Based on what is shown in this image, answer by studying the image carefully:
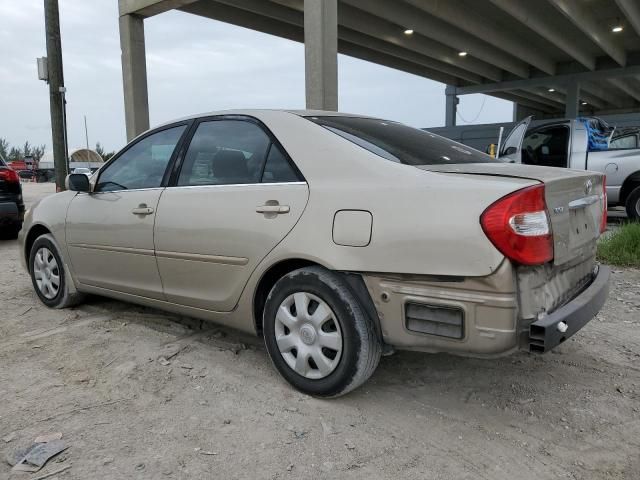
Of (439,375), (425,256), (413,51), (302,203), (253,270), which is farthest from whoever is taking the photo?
(413,51)

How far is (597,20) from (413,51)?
20.2ft

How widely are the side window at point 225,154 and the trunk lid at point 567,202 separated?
998mm

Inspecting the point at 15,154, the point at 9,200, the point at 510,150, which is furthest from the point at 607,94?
the point at 15,154

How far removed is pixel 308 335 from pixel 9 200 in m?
6.63

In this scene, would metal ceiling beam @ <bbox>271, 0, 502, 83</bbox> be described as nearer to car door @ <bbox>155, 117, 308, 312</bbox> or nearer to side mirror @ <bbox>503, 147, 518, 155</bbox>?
side mirror @ <bbox>503, 147, 518, 155</bbox>

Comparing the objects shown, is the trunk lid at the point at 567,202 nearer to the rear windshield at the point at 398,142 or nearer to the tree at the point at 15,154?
the rear windshield at the point at 398,142

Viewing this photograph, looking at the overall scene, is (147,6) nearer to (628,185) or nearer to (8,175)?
(8,175)

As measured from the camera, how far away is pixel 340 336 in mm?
2453

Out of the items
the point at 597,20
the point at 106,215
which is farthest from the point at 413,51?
the point at 106,215

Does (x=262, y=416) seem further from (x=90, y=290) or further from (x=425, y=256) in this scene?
(x=90, y=290)

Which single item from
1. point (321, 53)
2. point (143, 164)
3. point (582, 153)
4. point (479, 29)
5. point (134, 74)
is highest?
point (479, 29)

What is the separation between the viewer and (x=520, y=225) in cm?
206

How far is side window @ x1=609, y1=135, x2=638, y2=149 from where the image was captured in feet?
28.5

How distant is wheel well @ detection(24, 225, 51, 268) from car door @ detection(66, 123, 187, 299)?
1.70 ft
